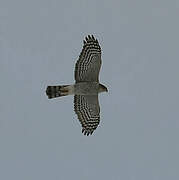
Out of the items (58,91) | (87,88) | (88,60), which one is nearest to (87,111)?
(87,88)

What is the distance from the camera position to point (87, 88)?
45.3 meters

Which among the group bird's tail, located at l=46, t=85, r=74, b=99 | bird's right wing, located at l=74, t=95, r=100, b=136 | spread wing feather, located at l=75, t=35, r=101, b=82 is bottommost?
bird's right wing, located at l=74, t=95, r=100, b=136

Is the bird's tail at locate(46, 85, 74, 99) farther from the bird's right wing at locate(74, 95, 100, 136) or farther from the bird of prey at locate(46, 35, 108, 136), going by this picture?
the bird's right wing at locate(74, 95, 100, 136)

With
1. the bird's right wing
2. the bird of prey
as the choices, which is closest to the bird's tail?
the bird of prey

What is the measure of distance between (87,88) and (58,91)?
1.23 m

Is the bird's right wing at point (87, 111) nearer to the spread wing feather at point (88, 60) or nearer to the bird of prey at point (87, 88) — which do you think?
the bird of prey at point (87, 88)

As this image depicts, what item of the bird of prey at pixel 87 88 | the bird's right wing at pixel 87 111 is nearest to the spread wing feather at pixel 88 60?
the bird of prey at pixel 87 88

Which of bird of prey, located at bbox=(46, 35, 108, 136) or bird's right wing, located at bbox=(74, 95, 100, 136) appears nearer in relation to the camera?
bird of prey, located at bbox=(46, 35, 108, 136)

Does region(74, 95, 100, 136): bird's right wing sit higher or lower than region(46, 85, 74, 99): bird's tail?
lower

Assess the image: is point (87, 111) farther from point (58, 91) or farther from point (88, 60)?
point (88, 60)

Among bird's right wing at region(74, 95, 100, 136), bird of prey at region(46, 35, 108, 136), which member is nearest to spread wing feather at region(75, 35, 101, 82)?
bird of prey at region(46, 35, 108, 136)

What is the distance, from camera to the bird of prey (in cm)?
4456

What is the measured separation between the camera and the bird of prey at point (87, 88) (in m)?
44.6

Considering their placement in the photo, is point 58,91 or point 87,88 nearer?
point 58,91
